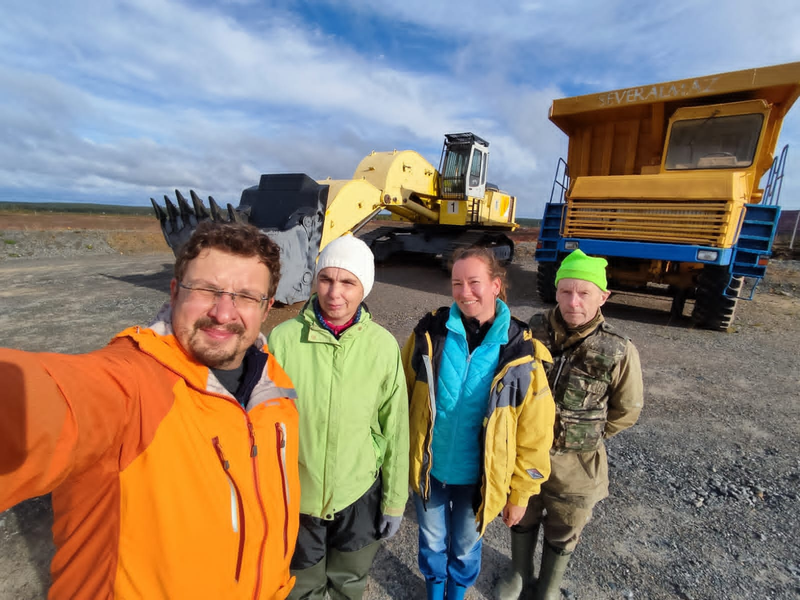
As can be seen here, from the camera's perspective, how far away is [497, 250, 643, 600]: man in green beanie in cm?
197

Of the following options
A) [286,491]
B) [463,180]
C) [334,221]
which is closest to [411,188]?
[463,180]

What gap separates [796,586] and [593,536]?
997mm

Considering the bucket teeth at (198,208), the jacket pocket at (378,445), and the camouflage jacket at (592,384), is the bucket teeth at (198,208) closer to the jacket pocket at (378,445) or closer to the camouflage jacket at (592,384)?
the jacket pocket at (378,445)

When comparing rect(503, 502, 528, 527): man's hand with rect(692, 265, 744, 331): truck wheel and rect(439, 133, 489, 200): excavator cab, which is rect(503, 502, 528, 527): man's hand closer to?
rect(692, 265, 744, 331): truck wheel

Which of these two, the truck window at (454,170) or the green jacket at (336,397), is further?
the truck window at (454,170)

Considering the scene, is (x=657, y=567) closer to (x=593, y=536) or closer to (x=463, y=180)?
(x=593, y=536)

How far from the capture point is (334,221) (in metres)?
8.18

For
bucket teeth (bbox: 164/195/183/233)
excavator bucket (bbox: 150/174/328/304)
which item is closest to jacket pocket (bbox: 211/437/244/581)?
excavator bucket (bbox: 150/174/328/304)

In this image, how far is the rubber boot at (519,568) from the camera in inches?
87.9

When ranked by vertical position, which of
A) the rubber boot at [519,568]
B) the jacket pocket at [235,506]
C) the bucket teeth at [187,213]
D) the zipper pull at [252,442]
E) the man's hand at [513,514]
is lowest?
the rubber boot at [519,568]

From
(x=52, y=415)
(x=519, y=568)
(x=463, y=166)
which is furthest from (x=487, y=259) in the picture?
(x=463, y=166)

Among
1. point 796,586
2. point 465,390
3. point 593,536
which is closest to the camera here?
point 465,390

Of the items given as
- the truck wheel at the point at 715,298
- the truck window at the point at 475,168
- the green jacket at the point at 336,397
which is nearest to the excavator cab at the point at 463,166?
the truck window at the point at 475,168

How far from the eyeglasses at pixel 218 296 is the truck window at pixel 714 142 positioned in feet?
25.9
